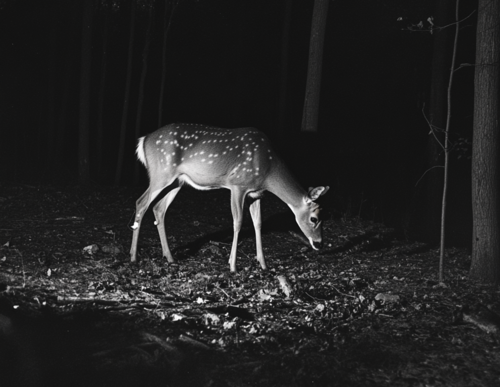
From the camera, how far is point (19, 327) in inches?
223

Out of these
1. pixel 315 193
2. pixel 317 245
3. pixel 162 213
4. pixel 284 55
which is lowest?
pixel 317 245

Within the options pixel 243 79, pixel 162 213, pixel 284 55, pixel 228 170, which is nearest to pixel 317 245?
pixel 228 170

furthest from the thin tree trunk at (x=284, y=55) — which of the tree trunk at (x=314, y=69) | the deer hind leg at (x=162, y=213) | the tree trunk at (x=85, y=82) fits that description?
the deer hind leg at (x=162, y=213)

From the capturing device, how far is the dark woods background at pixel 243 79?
2094 cm

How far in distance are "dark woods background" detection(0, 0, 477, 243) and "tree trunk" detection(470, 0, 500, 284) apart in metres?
8.18

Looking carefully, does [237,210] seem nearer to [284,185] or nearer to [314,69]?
[284,185]

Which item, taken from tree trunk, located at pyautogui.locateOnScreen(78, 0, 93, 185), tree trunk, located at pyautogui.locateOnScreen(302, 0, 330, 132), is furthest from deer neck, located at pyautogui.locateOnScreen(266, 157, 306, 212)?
tree trunk, located at pyautogui.locateOnScreen(78, 0, 93, 185)

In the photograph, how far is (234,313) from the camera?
6.27 m

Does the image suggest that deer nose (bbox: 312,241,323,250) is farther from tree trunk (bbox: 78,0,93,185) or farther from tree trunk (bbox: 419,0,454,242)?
tree trunk (bbox: 78,0,93,185)

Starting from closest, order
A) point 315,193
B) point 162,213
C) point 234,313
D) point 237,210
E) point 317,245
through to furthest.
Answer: point 234,313, point 237,210, point 315,193, point 317,245, point 162,213

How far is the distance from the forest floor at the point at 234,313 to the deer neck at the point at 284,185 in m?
0.88

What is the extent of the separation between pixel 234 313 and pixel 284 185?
311cm

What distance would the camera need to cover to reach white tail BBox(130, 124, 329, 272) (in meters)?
8.89

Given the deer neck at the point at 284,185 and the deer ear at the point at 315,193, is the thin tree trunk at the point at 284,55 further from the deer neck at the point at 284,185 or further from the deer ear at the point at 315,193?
the deer ear at the point at 315,193
